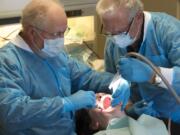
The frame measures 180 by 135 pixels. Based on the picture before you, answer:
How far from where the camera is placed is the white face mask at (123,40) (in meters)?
1.78

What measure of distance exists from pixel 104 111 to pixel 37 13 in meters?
0.62

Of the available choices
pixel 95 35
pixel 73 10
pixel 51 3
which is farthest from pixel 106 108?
pixel 95 35

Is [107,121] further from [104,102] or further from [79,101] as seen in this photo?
[79,101]

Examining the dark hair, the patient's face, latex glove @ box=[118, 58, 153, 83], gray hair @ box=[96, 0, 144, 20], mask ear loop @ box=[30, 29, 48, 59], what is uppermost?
gray hair @ box=[96, 0, 144, 20]

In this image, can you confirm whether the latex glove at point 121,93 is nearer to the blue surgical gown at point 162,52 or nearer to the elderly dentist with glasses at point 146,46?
the elderly dentist with glasses at point 146,46

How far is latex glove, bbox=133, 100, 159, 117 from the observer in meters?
1.79

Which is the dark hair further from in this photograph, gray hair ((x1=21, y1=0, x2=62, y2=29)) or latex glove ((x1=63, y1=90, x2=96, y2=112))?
gray hair ((x1=21, y1=0, x2=62, y2=29))

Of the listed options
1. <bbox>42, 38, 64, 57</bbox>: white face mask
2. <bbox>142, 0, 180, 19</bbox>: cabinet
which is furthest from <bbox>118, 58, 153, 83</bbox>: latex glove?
<bbox>142, 0, 180, 19</bbox>: cabinet

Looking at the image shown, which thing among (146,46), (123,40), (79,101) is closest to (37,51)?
(79,101)

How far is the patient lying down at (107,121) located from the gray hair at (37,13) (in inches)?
20.1

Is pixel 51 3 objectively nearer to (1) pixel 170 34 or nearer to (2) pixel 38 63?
(2) pixel 38 63

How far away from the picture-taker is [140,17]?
1797 mm

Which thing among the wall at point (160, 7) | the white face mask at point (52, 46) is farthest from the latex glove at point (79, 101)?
the wall at point (160, 7)

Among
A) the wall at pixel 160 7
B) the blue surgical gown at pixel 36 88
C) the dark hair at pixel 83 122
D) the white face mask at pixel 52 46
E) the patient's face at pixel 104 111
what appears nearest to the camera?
the blue surgical gown at pixel 36 88
